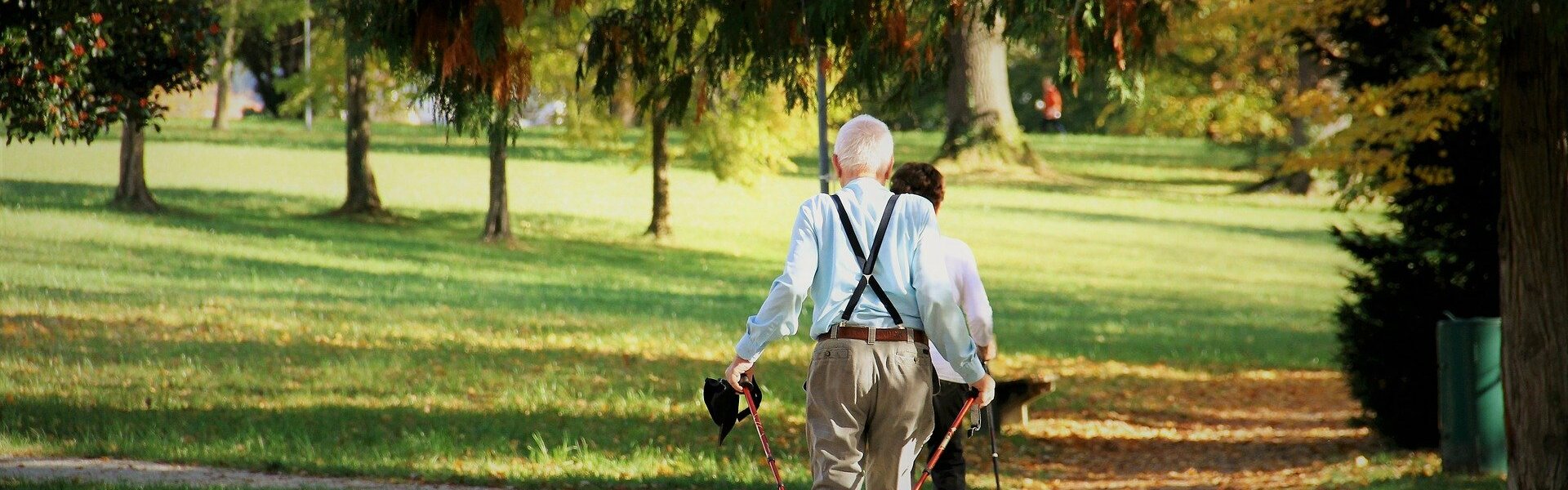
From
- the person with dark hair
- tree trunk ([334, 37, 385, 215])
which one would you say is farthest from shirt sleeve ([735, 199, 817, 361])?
tree trunk ([334, 37, 385, 215])

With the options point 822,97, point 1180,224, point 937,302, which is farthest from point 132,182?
point 1180,224

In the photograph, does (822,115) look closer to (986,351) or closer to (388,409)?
(986,351)

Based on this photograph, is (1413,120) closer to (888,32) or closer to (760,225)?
(888,32)

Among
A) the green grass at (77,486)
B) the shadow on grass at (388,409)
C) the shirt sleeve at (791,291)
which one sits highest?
the shirt sleeve at (791,291)

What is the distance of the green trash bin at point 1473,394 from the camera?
9969 millimetres

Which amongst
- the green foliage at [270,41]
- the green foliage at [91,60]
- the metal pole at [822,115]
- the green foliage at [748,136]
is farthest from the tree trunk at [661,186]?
the metal pole at [822,115]

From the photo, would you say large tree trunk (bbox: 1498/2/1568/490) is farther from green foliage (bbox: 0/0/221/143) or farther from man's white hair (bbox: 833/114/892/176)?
green foliage (bbox: 0/0/221/143)

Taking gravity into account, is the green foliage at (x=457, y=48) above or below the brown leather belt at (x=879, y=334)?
above

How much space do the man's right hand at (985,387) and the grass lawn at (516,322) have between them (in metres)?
3.55

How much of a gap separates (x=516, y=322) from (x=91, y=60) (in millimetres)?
7869

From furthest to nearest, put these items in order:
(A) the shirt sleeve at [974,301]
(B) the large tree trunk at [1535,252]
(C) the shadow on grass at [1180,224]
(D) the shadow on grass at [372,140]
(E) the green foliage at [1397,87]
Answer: (D) the shadow on grass at [372,140] < (C) the shadow on grass at [1180,224] < (E) the green foliage at [1397,87] < (B) the large tree trunk at [1535,252] < (A) the shirt sleeve at [974,301]

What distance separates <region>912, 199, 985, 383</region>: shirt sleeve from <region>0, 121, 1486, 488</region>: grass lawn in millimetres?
3558

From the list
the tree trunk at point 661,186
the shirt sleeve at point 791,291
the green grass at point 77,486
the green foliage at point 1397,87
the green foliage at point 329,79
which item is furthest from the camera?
the tree trunk at point 661,186

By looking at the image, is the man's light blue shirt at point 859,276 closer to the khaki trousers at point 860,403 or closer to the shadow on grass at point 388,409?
the khaki trousers at point 860,403
